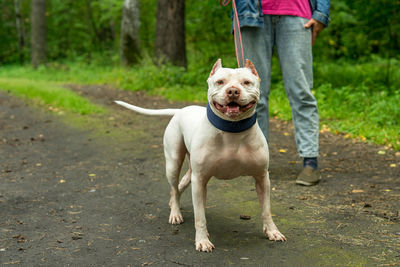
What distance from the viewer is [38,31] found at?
19453mm

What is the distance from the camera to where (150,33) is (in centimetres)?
2120

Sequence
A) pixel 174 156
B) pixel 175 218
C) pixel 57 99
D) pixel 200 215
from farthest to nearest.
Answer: pixel 57 99, pixel 175 218, pixel 174 156, pixel 200 215

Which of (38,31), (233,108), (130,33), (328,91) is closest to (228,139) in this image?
(233,108)

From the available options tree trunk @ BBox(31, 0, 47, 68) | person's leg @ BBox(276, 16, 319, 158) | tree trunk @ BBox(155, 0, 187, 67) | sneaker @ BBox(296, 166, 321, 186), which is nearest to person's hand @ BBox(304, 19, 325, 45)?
person's leg @ BBox(276, 16, 319, 158)

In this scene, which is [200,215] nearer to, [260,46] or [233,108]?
[233,108]

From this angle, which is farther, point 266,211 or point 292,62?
point 292,62

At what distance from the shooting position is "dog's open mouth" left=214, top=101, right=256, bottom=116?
2.60 metres

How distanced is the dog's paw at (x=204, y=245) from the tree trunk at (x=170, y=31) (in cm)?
918

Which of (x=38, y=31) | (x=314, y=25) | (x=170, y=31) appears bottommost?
(x=314, y=25)

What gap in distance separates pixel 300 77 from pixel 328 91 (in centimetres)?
496

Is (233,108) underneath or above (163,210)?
above

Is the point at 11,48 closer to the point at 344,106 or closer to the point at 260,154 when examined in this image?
the point at 344,106

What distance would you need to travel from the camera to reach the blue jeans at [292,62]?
4168 mm

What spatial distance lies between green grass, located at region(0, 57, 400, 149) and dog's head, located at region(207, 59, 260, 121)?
3.77 metres
